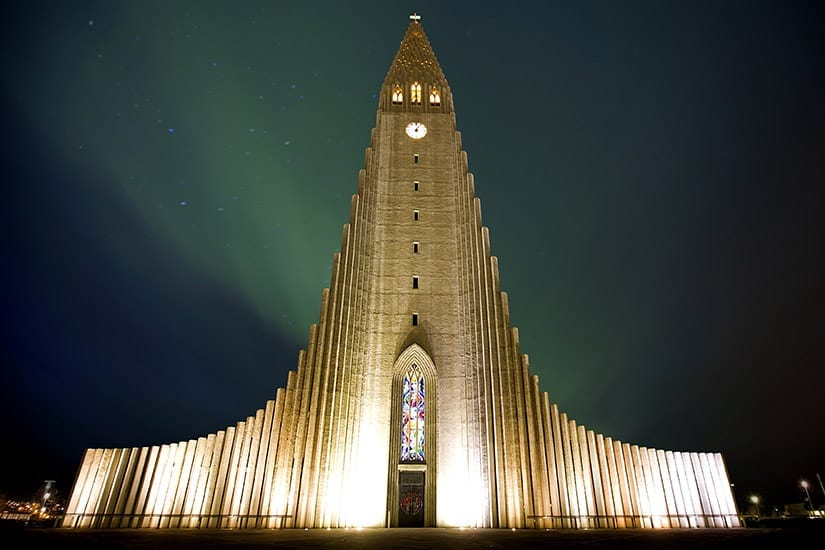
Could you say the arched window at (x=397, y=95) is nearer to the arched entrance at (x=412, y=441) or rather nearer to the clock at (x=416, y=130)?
the clock at (x=416, y=130)

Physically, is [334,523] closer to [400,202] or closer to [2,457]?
[400,202]

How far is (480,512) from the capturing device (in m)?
18.6

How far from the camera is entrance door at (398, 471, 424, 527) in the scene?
64.0 feet

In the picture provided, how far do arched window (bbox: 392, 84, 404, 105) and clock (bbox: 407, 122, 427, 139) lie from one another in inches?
85.9

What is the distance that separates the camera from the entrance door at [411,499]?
64.0 feet

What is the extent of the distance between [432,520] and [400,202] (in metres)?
15.7

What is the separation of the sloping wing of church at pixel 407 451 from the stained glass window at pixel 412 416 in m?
0.06

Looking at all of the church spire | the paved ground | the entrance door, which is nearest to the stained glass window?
the entrance door

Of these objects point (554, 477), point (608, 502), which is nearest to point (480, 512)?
point (554, 477)

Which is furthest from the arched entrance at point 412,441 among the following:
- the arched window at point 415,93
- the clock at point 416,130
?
the arched window at point 415,93

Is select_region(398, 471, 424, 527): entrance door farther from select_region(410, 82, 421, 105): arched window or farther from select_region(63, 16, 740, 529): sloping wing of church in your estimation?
select_region(410, 82, 421, 105): arched window

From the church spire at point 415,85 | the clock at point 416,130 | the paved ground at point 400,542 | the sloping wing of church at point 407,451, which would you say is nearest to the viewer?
the paved ground at point 400,542

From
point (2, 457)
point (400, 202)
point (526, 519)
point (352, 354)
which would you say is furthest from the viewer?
point (2, 457)

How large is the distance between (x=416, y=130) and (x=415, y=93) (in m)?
3.35
